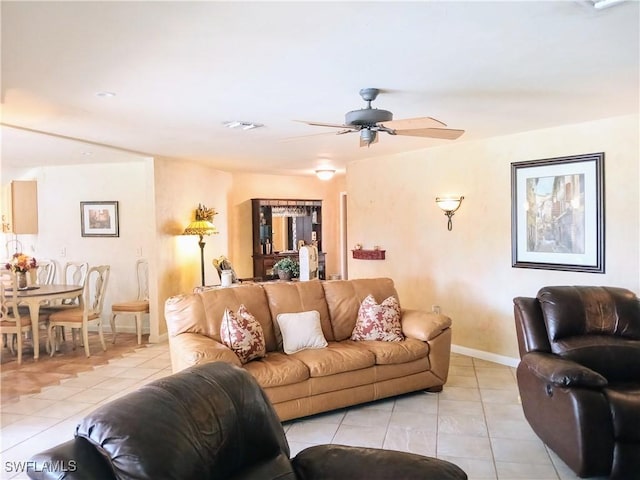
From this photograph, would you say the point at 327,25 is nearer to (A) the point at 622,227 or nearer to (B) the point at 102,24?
(B) the point at 102,24

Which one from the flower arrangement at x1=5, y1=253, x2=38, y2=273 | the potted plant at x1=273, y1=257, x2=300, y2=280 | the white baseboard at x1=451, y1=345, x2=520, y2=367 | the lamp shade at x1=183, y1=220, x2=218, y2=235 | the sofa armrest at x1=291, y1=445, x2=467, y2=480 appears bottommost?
the white baseboard at x1=451, y1=345, x2=520, y2=367

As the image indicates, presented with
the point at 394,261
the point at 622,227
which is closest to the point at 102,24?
the point at 622,227

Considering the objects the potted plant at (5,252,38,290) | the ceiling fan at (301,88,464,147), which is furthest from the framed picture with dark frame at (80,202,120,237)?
the ceiling fan at (301,88,464,147)

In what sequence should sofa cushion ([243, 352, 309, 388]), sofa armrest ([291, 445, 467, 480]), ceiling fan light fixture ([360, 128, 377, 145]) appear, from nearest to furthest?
sofa armrest ([291, 445, 467, 480])
ceiling fan light fixture ([360, 128, 377, 145])
sofa cushion ([243, 352, 309, 388])

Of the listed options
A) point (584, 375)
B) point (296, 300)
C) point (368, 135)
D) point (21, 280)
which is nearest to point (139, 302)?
point (21, 280)

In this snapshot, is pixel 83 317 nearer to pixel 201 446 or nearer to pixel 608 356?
pixel 201 446

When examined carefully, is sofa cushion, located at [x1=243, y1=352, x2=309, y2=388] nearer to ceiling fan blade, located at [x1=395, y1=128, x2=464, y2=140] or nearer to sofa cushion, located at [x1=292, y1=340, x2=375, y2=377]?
sofa cushion, located at [x1=292, y1=340, x2=375, y2=377]

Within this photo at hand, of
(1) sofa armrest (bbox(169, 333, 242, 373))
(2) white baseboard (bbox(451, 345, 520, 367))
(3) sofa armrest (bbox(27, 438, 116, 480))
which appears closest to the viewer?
(3) sofa armrest (bbox(27, 438, 116, 480))

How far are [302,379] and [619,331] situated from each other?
221 centimetres

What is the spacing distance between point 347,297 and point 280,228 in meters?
4.39

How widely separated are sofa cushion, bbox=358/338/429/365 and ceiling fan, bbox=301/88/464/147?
167 cm

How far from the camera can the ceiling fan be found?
9.55 ft

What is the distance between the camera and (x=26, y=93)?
3.06 meters

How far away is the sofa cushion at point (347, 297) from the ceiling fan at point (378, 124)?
5.27 feet
